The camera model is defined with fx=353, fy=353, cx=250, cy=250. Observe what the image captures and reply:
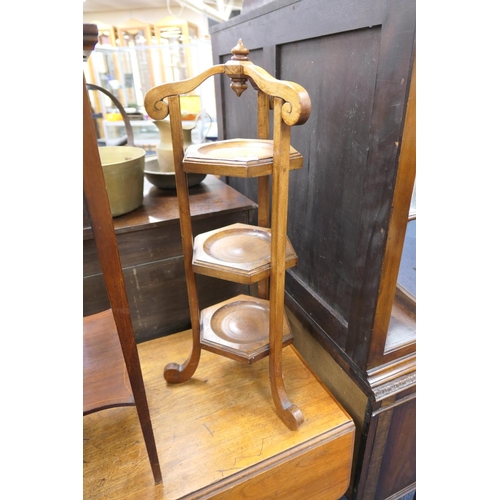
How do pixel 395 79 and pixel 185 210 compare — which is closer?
pixel 395 79

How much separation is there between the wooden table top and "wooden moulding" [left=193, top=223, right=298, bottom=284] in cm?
27

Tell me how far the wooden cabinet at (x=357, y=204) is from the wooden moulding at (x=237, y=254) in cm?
17

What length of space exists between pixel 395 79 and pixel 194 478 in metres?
0.88

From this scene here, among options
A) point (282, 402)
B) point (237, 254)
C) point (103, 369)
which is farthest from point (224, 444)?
point (237, 254)

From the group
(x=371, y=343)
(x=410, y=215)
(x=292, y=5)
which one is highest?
(x=292, y=5)

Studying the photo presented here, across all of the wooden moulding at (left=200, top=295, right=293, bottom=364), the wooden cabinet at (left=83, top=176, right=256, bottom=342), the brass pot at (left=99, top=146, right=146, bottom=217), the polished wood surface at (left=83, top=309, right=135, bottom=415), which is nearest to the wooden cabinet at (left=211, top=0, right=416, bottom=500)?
the wooden moulding at (left=200, top=295, right=293, bottom=364)

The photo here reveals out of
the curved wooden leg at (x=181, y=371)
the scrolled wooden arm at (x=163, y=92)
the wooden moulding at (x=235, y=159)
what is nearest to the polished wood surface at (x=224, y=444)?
the curved wooden leg at (x=181, y=371)

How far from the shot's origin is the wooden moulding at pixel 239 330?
0.84 meters

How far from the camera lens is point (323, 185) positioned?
0.89m

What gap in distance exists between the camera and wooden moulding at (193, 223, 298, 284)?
73cm

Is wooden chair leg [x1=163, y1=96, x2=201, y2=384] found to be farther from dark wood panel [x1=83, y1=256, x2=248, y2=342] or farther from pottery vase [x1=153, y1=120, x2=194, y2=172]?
pottery vase [x1=153, y1=120, x2=194, y2=172]

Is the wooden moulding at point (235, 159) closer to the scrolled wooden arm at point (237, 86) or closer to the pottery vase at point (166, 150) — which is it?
the scrolled wooden arm at point (237, 86)

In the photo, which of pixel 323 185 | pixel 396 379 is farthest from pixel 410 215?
pixel 396 379
